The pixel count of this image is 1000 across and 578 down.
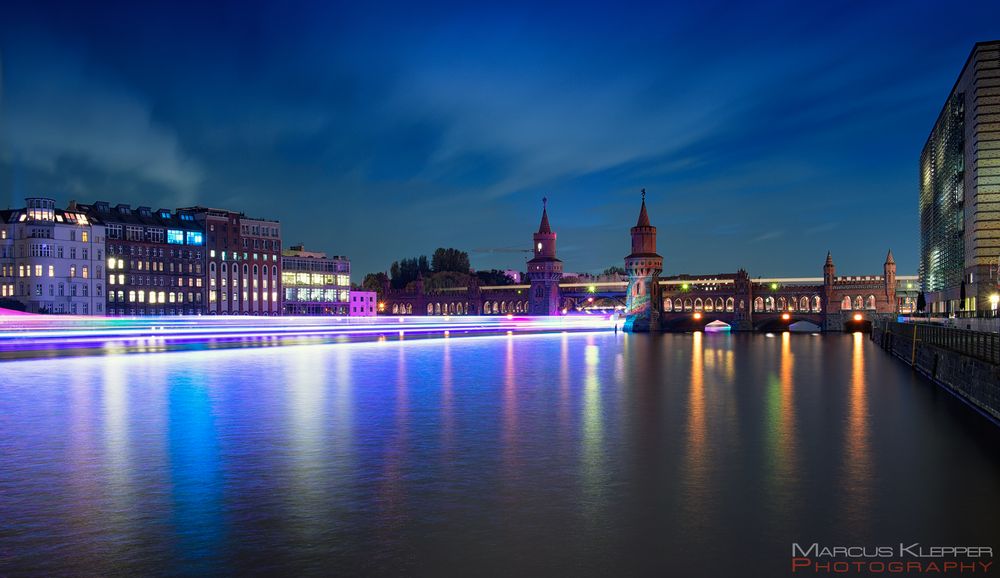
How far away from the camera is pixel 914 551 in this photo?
11.7 meters

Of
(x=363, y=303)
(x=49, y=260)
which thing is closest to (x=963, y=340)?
(x=49, y=260)

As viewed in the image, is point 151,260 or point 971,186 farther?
point 151,260

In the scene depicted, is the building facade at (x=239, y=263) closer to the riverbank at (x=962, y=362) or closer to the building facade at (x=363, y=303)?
the building facade at (x=363, y=303)

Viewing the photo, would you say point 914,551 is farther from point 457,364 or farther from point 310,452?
point 457,364

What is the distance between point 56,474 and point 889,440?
1950 centimetres

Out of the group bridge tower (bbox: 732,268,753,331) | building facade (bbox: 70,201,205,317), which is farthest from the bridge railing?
building facade (bbox: 70,201,205,317)

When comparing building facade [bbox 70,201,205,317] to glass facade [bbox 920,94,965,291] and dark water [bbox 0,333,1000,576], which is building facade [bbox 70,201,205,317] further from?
glass facade [bbox 920,94,965,291]

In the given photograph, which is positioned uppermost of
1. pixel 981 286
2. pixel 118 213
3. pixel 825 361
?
pixel 118 213

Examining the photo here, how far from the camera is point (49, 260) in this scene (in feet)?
334

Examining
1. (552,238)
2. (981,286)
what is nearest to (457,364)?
(981,286)

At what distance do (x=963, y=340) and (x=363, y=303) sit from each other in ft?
478

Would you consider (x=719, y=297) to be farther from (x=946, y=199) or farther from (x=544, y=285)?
(x=946, y=199)

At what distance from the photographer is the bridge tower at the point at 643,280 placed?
147125 mm

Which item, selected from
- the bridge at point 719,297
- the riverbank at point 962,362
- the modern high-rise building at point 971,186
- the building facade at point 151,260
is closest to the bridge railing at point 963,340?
the riverbank at point 962,362
